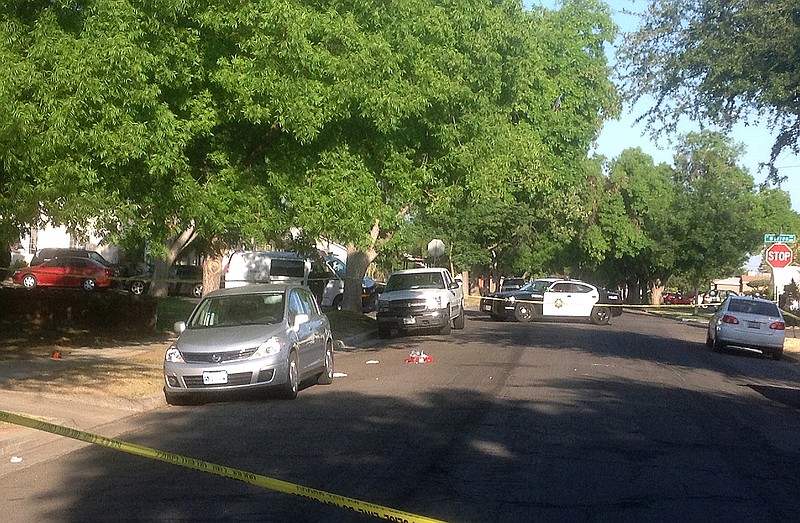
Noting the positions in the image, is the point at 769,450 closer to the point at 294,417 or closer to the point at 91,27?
the point at 294,417

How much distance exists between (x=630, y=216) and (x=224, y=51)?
60.4m

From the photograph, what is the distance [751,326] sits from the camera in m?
25.8

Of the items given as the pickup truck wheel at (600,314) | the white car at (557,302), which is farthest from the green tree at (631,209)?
the pickup truck wheel at (600,314)

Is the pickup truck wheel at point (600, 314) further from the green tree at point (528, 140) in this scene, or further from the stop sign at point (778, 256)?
the stop sign at point (778, 256)

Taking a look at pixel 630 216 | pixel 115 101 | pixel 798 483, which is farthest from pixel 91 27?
pixel 630 216

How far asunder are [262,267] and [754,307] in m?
17.1

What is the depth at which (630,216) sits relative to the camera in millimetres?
74125

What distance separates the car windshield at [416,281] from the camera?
28.8 meters

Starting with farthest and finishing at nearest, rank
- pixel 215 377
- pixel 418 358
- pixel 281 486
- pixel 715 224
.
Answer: pixel 715 224 < pixel 418 358 < pixel 215 377 < pixel 281 486

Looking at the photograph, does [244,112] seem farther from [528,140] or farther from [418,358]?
[528,140]

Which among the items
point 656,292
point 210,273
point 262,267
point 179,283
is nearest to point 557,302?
point 262,267

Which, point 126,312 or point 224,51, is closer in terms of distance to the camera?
point 224,51

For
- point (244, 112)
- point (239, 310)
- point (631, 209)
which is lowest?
point (239, 310)

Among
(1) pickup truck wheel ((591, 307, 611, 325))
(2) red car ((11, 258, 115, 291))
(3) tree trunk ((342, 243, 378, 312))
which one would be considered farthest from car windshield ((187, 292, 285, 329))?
(1) pickup truck wheel ((591, 307, 611, 325))
